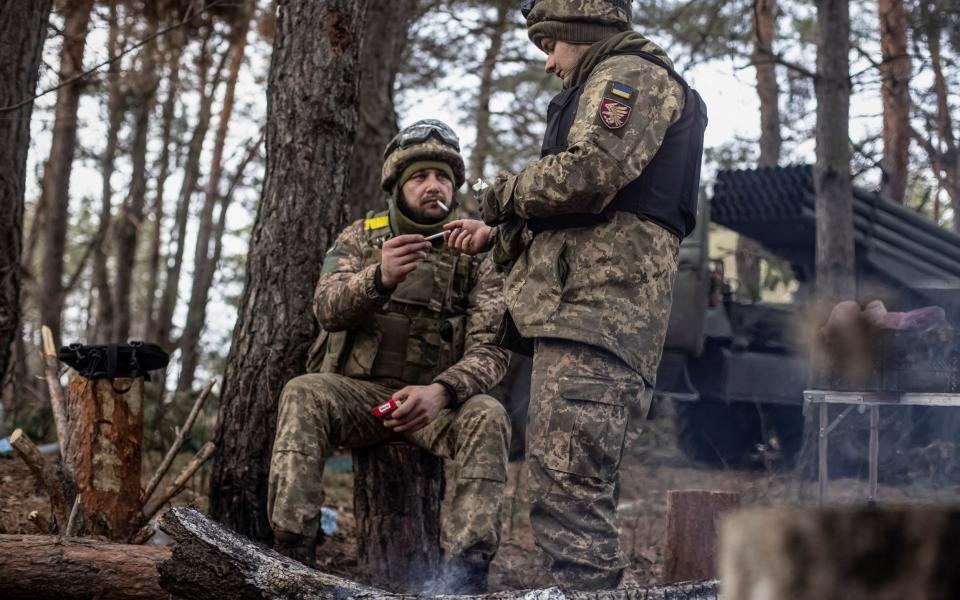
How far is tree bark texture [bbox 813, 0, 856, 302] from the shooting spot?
6.87m

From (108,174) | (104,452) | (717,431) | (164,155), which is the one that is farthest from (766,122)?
(104,452)

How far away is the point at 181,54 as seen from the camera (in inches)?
557

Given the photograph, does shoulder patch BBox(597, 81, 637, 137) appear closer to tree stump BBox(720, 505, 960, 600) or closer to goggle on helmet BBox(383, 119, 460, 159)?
goggle on helmet BBox(383, 119, 460, 159)

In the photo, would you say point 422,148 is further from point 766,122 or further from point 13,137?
point 766,122

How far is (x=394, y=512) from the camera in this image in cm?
413

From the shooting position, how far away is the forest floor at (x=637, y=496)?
4516mm

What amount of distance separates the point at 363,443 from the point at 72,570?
1163mm

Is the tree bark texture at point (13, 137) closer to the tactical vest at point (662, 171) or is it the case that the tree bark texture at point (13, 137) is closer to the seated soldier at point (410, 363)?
the seated soldier at point (410, 363)

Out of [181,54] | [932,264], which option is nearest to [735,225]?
[932,264]

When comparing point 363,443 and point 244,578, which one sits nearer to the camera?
point 244,578

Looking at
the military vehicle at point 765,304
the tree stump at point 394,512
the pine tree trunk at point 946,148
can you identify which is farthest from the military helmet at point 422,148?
the pine tree trunk at point 946,148

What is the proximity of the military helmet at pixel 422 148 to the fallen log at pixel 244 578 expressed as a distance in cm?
188

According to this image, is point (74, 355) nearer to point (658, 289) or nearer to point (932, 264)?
point (658, 289)

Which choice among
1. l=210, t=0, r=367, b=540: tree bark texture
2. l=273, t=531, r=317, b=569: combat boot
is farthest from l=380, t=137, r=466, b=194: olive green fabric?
l=273, t=531, r=317, b=569: combat boot
